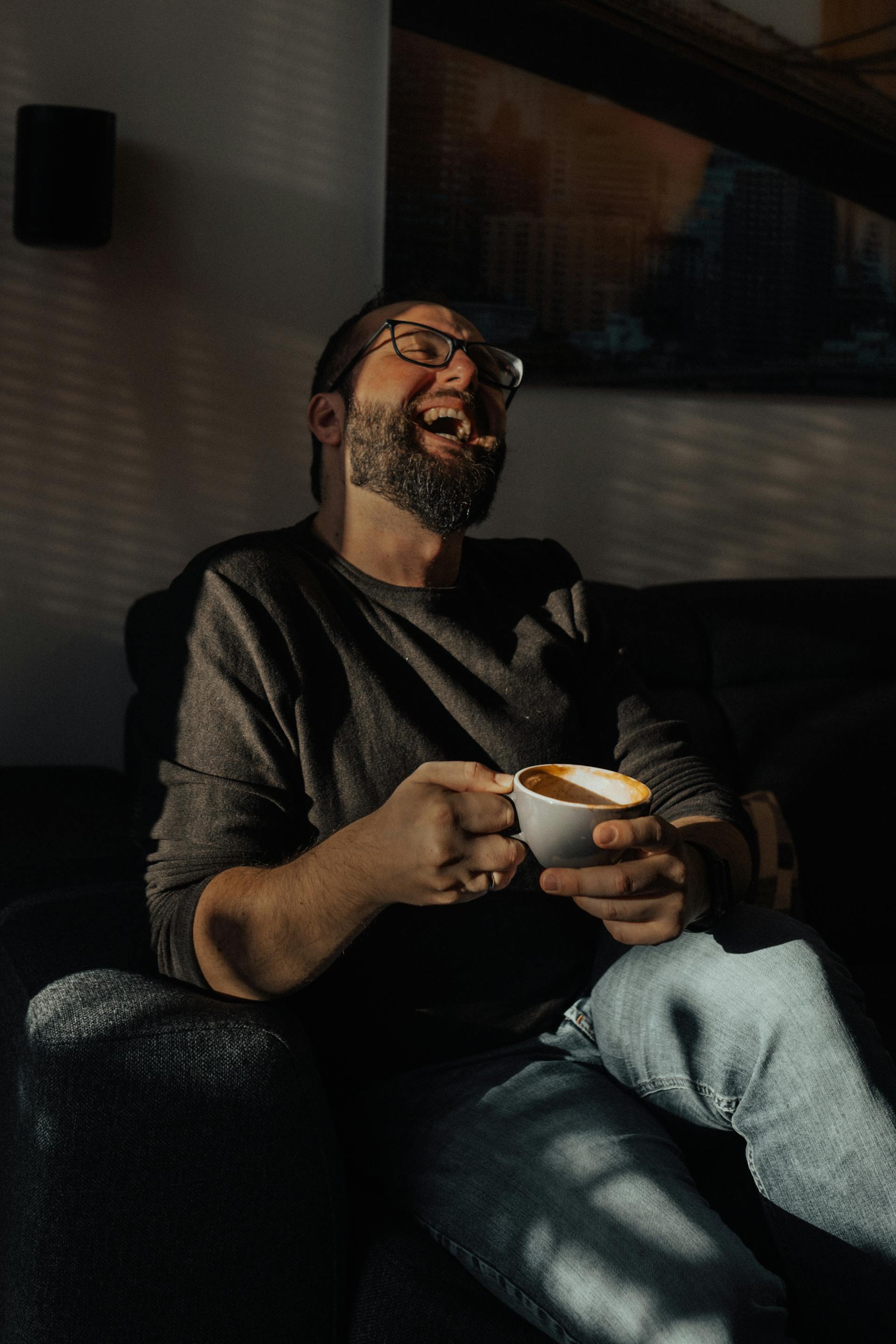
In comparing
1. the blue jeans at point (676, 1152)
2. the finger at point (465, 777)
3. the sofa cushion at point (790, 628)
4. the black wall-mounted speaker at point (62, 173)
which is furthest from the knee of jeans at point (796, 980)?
the black wall-mounted speaker at point (62, 173)

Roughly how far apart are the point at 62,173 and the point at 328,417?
86 cm

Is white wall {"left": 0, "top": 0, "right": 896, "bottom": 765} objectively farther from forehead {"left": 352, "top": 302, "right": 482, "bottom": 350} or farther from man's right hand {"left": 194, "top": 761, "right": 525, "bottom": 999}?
man's right hand {"left": 194, "top": 761, "right": 525, "bottom": 999}

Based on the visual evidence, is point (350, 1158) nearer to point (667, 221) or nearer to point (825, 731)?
point (825, 731)

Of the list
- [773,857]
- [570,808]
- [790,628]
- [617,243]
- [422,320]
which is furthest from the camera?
[617,243]

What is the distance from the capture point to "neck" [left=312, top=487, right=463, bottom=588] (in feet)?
4.71

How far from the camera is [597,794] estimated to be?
40.6 inches

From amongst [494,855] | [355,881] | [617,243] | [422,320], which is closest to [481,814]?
[494,855]

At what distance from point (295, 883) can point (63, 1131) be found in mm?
285

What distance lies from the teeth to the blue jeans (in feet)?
2.23

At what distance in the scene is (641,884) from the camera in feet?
3.48

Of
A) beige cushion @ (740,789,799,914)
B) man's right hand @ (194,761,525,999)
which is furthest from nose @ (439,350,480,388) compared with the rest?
beige cushion @ (740,789,799,914)

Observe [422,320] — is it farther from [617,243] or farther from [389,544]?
[617,243]

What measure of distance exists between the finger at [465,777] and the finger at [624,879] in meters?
0.08

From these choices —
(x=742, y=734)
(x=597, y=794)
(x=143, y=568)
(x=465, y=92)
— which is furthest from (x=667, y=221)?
(x=597, y=794)
